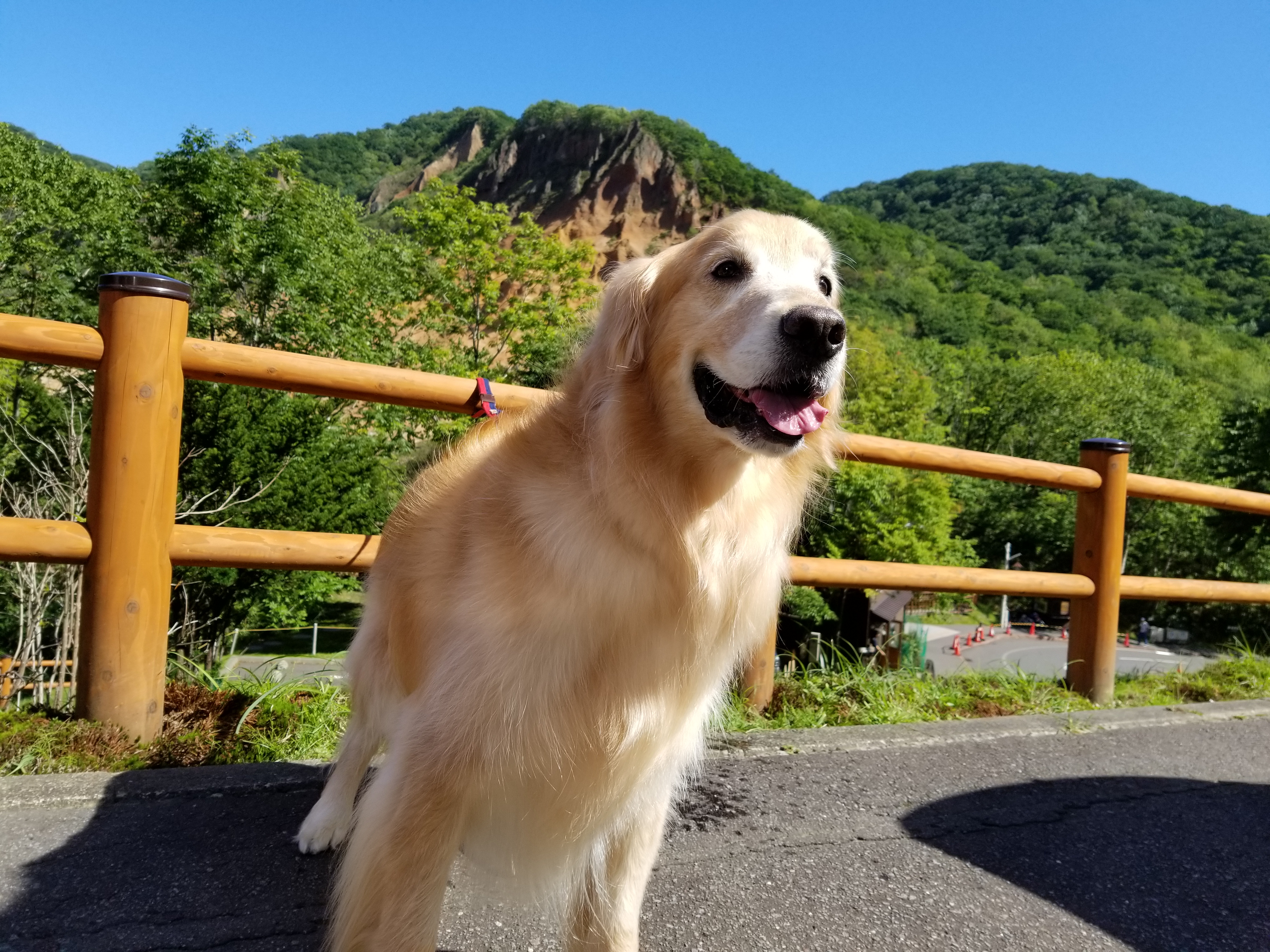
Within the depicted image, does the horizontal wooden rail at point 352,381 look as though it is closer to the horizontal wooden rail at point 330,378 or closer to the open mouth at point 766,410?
the horizontal wooden rail at point 330,378

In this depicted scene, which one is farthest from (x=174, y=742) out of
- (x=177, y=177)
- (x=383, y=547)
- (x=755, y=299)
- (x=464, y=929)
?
(x=177, y=177)

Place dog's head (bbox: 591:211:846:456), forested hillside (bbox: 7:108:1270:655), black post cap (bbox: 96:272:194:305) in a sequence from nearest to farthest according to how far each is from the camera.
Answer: dog's head (bbox: 591:211:846:456)
black post cap (bbox: 96:272:194:305)
forested hillside (bbox: 7:108:1270:655)

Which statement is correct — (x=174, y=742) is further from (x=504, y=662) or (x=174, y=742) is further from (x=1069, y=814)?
(x=1069, y=814)

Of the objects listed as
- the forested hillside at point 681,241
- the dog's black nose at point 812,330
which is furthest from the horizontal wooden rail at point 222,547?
the dog's black nose at point 812,330

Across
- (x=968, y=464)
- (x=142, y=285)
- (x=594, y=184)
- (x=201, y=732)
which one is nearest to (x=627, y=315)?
(x=142, y=285)

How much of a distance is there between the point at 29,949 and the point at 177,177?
1104 inches

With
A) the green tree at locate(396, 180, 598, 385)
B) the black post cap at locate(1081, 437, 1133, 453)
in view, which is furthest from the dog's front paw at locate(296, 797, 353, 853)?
the green tree at locate(396, 180, 598, 385)

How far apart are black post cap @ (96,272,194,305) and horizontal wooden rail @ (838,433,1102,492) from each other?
2.41 metres

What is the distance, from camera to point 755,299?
1.76 metres

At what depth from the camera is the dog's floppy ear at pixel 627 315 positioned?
1811mm

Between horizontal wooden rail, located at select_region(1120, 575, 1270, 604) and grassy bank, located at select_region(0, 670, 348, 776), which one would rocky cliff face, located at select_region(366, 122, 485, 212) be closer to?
horizontal wooden rail, located at select_region(1120, 575, 1270, 604)

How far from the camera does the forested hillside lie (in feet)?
34.3

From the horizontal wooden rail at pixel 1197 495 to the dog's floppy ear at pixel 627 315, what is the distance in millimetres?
3678

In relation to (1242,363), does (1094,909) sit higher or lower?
lower
